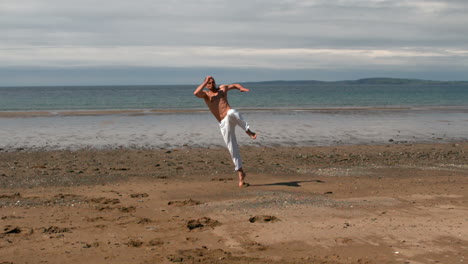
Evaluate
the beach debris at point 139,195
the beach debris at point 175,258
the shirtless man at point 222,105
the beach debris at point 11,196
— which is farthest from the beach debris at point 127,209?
the beach debris at point 175,258

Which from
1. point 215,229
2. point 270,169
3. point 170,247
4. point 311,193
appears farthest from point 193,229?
point 270,169

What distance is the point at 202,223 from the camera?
770cm

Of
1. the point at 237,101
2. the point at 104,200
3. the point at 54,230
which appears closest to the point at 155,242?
the point at 54,230

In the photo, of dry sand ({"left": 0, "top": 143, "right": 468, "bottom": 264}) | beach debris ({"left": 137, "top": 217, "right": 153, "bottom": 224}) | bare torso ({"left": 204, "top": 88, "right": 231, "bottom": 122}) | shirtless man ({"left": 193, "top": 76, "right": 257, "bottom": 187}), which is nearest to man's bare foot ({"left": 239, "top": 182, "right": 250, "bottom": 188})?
dry sand ({"left": 0, "top": 143, "right": 468, "bottom": 264})

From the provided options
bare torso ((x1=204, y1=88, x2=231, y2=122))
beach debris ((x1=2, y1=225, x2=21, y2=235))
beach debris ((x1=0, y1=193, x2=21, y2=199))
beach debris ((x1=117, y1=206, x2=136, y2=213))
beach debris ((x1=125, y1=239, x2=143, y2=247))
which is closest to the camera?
beach debris ((x1=125, y1=239, x2=143, y2=247))

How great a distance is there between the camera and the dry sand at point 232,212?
6.46 meters

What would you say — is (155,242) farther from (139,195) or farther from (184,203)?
(139,195)

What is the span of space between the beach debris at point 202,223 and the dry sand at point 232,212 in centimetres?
1

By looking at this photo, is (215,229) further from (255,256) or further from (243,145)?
(243,145)

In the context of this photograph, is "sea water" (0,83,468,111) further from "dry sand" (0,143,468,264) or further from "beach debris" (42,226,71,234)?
"beach debris" (42,226,71,234)

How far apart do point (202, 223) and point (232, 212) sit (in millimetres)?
758

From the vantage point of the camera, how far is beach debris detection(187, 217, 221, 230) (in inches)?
295

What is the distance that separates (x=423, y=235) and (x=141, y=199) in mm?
4575

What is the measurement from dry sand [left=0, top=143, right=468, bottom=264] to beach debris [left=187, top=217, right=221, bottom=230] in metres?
0.01
